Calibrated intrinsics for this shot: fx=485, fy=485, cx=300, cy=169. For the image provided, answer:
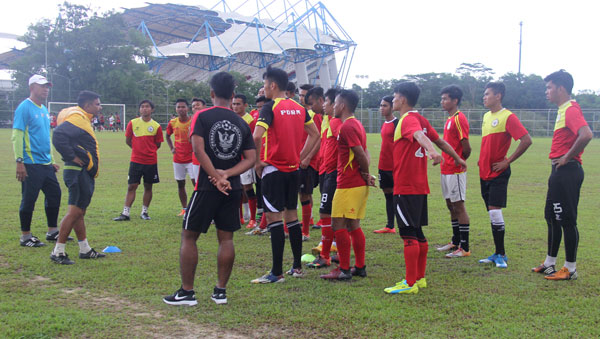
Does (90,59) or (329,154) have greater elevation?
(90,59)

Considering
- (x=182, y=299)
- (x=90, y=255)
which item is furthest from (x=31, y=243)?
(x=182, y=299)

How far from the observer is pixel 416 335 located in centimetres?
390

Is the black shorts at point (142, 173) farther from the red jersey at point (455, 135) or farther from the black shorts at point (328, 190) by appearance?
the red jersey at point (455, 135)

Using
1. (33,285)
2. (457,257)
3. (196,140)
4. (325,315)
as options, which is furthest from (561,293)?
(33,285)

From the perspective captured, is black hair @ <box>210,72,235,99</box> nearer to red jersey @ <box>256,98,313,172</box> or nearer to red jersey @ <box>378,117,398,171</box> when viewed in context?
red jersey @ <box>256,98,313,172</box>

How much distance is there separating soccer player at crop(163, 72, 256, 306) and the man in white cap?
3374 millimetres

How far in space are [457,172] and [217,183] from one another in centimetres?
359

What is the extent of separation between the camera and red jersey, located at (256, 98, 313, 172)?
5.57 metres

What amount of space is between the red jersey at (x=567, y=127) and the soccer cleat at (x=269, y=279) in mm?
3425

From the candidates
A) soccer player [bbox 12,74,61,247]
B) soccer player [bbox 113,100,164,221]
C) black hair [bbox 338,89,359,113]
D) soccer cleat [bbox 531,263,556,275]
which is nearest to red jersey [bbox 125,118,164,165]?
soccer player [bbox 113,100,164,221]

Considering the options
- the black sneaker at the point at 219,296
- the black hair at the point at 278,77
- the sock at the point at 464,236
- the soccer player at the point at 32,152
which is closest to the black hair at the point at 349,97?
the black hair at the point at 278,77

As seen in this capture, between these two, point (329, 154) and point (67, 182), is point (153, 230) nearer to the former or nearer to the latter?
point (67, 182)

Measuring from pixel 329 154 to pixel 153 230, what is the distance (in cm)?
353

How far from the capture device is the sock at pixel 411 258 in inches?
198
